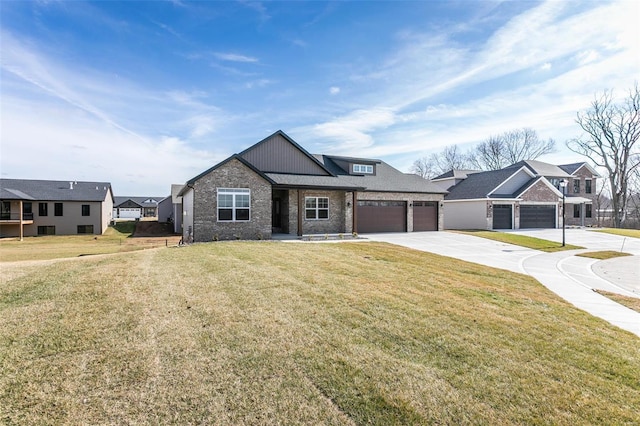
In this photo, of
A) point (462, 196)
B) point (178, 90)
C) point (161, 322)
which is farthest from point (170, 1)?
point (462, 196)

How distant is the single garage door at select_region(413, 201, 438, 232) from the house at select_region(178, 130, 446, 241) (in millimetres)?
77

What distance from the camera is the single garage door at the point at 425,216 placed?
24422 mm

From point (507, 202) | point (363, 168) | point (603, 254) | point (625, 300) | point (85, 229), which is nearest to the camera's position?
point (625, 300)

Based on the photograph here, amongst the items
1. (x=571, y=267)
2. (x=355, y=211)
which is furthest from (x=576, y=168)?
(x=355, y=211)

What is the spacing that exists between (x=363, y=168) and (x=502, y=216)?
14.2m

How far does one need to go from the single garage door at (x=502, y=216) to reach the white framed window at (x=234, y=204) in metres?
22.5

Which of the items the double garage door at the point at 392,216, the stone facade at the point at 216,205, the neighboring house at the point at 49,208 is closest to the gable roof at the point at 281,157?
the stone facade at the point at 216,205

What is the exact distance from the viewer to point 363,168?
24.6m

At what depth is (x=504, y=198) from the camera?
1120 inches

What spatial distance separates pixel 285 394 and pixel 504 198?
99.9 feet

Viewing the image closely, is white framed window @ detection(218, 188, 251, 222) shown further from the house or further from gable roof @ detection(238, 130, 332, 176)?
gable roof @ detection(238, 130, 332, 176)

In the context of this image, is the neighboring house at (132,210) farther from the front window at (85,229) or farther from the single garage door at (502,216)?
the single garage door at (502,216)

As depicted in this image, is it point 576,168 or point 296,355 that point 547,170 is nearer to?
point 576,168

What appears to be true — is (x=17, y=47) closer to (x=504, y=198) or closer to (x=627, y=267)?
(x=627, y=267)
